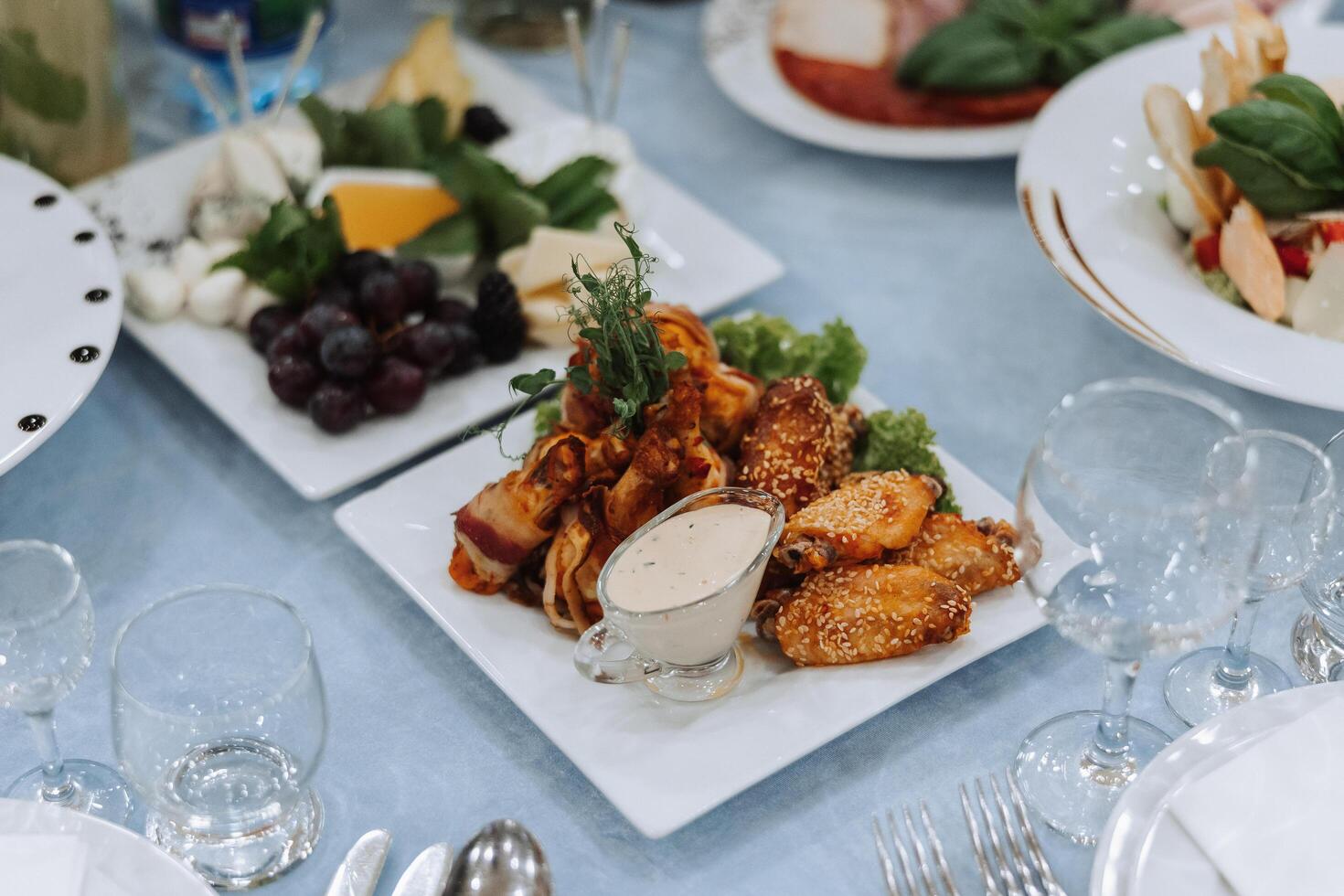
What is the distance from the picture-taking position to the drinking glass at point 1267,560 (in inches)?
41.7

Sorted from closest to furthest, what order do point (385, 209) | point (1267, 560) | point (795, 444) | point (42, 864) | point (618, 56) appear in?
A: point (42, 864) → point (1267, 560) → point (795, 444) → point (385, 209) → point (618, 56)

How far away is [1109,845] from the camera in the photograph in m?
0.98

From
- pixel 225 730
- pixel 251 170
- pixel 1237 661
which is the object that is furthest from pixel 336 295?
pixel 1237 661

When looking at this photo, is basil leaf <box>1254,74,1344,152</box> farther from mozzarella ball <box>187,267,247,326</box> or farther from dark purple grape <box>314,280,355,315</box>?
mozzarella ball <box>187,267,247,326</box>

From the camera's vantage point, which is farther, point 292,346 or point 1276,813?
point 292,346

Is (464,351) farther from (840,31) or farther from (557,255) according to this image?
(840,31)

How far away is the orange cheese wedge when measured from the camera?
1.73 metres

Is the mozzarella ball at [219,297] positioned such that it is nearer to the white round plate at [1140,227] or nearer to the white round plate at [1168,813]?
the white round plate at [1140,227]

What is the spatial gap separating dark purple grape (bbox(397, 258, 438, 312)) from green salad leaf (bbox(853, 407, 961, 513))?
1.83ft

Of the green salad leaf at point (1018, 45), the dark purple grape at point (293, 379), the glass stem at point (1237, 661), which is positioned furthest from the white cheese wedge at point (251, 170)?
the glass stem at point (1237, 661)

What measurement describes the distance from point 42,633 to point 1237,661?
965 millimetres

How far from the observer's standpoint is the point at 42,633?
100cm

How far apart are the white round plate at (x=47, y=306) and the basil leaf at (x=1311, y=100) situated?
48.1 inches

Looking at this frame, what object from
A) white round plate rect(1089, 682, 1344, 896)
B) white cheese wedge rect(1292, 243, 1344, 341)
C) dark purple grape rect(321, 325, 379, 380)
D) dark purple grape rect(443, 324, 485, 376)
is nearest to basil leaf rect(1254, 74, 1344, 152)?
white cheese wedge rect(1292, 243, 1344, 341)
